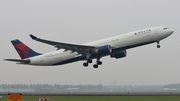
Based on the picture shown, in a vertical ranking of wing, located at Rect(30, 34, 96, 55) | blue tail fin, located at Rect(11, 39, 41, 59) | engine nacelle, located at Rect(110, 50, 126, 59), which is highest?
blue tail fin, located at Rect(11, 39, 41, 59)

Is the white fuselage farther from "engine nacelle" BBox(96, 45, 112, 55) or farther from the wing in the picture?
the wing

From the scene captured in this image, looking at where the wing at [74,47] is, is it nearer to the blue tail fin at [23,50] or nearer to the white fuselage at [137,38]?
the white fuselage at [137,38]

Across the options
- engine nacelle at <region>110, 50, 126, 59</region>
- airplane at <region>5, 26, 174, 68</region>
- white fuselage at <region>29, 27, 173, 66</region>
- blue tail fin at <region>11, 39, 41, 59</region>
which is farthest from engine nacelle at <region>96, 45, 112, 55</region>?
blue tail fin at <region>11, 39, 41, 59</region>

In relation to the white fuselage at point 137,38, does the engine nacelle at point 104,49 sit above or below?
below

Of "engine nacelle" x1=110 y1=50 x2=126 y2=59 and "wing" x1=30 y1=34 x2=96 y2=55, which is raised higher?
"wing" x1=30 y1=34 x2=96 y2=55

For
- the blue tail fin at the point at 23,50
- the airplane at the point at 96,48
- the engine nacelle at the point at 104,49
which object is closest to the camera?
the airplane at the point at 96,48

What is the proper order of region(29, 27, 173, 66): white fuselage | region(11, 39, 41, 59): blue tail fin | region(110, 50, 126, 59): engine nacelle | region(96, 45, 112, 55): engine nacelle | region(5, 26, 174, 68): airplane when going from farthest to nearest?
1. region(11, 39, 41, 59): blue tail fin
2. region(110, 50, 126, 59): engine nacelle
3. region(96, 45, 112, 55): engine nacelle
4. region(5, 26, 174, 68): airplane
5. region(29, 27, 173, 66): white fuselage

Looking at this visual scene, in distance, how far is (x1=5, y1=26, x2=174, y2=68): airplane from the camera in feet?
165

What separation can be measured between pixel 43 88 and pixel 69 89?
11.5 metres

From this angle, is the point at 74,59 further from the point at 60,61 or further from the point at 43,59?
the point at 43,59

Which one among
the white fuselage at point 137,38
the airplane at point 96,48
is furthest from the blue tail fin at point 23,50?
the white fuselage at point 137,38

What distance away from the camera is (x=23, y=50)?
63.7 meters

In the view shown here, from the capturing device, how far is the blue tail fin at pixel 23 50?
62.6 m

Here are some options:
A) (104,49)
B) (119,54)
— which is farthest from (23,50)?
(119,54)
